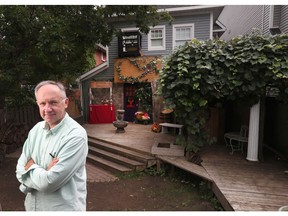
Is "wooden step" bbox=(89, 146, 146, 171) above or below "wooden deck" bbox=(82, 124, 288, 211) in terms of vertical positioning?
below

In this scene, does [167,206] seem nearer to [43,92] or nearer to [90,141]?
[43,92]

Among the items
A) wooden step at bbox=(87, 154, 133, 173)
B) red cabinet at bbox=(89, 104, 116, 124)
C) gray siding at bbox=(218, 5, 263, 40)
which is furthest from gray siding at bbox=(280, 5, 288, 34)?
red cabinet at bbox=(89, 104, 116, 124)

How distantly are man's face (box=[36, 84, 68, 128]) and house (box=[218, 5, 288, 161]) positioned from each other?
4958 millimetres

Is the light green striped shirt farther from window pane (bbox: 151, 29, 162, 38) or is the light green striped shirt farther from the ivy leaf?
window pane (bbox: 151, 29, 162, 38)

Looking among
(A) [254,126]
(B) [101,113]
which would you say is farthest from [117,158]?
(B) [101,113]

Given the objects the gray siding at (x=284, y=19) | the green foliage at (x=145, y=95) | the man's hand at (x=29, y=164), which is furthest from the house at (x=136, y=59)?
the man's hand at (x=29, y=164)

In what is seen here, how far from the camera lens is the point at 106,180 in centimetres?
555

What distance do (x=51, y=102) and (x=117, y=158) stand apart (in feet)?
16.9

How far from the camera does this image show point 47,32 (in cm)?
529

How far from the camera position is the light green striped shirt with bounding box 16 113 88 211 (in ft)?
4.66

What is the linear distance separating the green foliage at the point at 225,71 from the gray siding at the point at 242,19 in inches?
171

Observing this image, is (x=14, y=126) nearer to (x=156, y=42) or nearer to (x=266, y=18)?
(x=156, y=42)

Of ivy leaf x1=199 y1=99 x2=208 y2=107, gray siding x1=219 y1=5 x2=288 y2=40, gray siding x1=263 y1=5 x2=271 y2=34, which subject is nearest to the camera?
ivy leaf x1=199 y1=99 x2=208 y2=107

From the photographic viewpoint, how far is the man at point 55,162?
1427 millimetres
